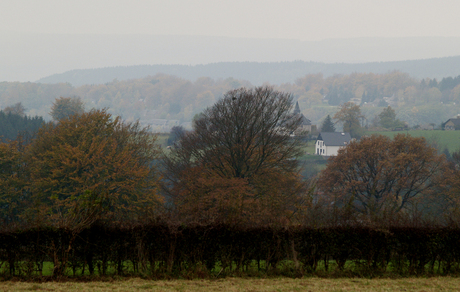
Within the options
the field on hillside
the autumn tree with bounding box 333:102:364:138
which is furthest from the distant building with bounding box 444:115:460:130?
the autumn tree with bounding box 333:102:364:138

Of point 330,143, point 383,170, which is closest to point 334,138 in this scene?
point 330,143

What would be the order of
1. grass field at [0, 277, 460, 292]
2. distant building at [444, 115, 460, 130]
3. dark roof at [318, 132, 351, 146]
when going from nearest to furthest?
grass field at [0, 277, 460, 292] < dark roof at [318, 132, 351, 146] < distant building at [444, 115, 460, 130]

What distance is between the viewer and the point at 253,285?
1020 cm

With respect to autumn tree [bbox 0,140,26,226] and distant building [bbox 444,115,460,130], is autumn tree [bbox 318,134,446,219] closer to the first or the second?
autumn tree [bbox 0,140,26,226]

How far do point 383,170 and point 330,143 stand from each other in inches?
1957

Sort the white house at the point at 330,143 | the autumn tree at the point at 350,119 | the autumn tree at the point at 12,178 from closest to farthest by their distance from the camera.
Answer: the autumn tree at the point at 12,178 < the white house at the point at 330,143 < the autumn tree at the point at 350,119

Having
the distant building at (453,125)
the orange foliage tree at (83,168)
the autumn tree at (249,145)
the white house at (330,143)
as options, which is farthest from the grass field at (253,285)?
the distant building at (453,125)

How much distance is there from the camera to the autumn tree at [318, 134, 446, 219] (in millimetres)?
40688

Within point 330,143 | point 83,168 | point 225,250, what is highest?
point 330,143

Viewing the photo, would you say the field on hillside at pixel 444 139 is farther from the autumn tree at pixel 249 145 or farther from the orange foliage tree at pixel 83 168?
the orange foliage tree at pixel 83 168

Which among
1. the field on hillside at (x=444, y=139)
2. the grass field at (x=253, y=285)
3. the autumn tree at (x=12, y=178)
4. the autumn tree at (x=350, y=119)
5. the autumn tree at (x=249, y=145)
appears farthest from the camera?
the autumn tree at (x=350, y=119)

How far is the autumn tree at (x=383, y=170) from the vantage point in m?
40.7

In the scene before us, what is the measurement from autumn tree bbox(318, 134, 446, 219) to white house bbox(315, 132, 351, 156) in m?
46.7

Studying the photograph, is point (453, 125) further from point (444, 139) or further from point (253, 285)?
point (253, 285)
